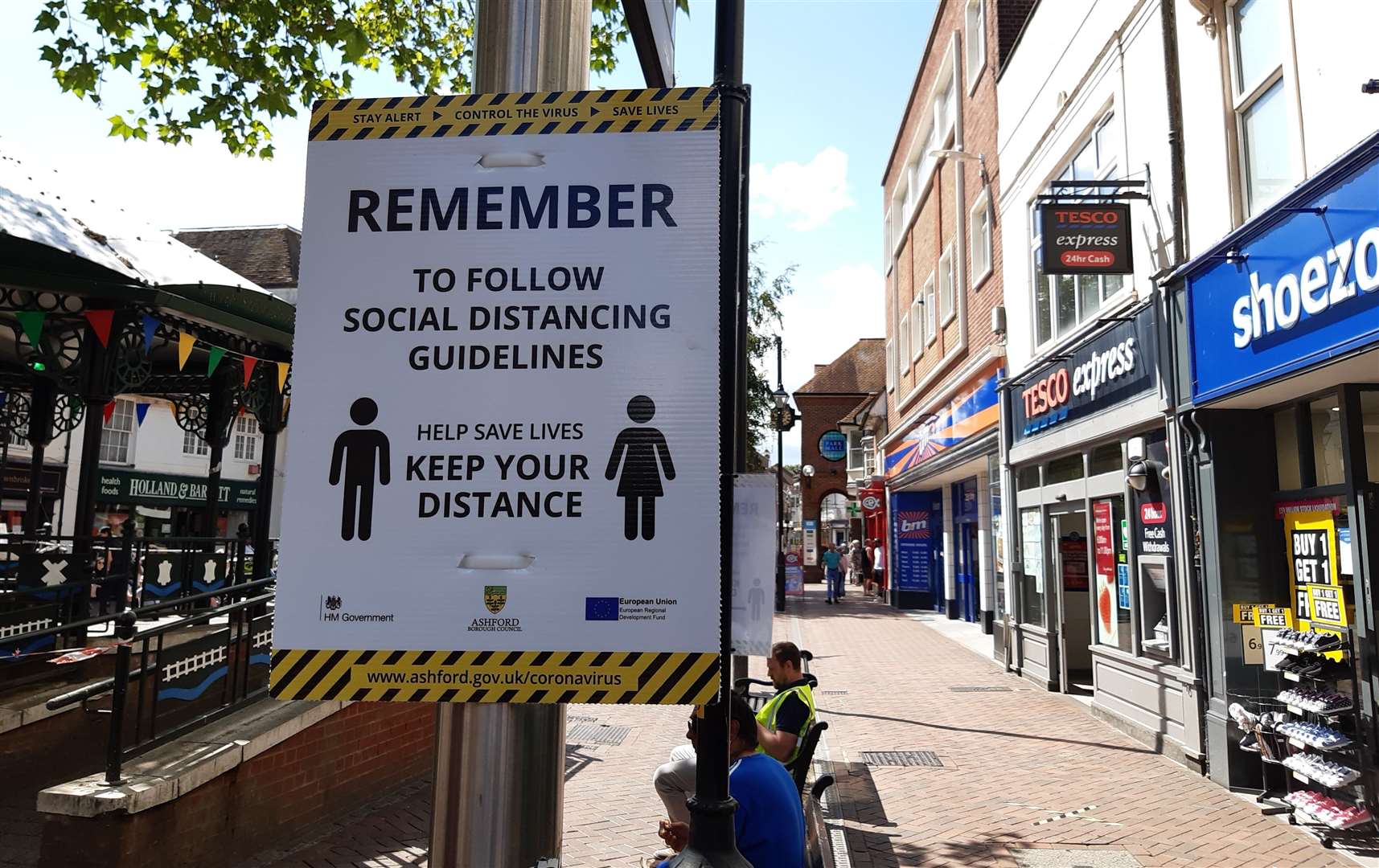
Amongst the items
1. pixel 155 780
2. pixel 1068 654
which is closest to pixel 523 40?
pixel 155 780

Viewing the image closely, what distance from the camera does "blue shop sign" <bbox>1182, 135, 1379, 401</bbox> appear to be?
18.3 ft

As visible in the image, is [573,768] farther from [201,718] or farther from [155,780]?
[155,780]

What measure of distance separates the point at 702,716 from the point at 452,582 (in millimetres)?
568

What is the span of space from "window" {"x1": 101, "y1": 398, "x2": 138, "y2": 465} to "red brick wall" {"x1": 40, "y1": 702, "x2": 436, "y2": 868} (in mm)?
29608

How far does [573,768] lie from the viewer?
7.84 metres

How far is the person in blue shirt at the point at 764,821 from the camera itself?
3.65 m

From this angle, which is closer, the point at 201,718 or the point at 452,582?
the point at 452,582

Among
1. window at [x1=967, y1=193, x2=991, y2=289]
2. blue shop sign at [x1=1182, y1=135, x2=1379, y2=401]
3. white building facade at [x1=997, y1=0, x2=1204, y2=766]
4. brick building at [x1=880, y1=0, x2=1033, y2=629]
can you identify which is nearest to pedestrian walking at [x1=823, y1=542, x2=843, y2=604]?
brick building at [x1=880, y1=0, x2=1033, y2=629]

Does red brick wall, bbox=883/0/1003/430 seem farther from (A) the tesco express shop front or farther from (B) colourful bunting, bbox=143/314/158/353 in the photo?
(B) colourful bunting, bbox=143/314/158/353

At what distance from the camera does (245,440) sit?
3566 centimetres

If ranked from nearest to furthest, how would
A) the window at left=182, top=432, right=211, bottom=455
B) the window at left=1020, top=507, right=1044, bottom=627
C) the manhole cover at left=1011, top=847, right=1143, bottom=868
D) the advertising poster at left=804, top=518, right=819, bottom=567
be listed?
the manhole cover at left=1011, top=847, right=1143, bottom=868
the window at left=1020, top=507, right=1044, bottom=627
the window at left=182, top=432, right=211, bottom=455
the advertising poster at left=804, top=518, right=819, bottom=567

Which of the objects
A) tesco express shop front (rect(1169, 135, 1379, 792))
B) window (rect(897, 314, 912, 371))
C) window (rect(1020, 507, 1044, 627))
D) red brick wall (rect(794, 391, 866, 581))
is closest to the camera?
tesco express shop front (rect(1169, 135, 1379, 792))

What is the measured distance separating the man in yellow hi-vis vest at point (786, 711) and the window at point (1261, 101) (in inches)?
189

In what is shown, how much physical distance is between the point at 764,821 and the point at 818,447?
45581 millimetres
